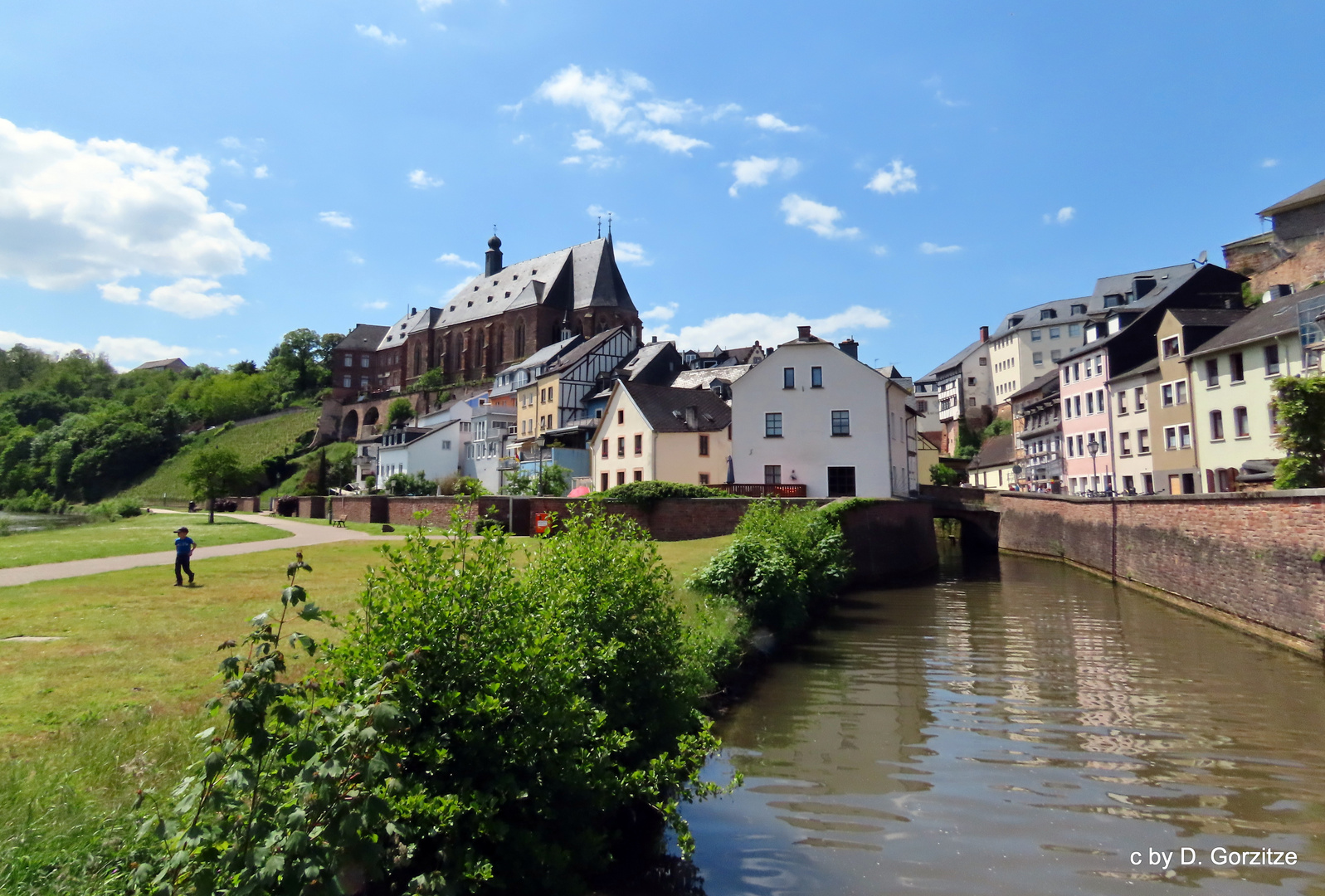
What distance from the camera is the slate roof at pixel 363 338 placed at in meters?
120

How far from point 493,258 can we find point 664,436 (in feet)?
255

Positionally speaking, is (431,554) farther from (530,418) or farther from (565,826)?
(530,418)

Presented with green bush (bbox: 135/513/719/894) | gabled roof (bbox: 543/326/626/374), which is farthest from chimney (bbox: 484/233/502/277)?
green bush (bbox: 135/513/719/894)

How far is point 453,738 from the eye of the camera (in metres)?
6.02

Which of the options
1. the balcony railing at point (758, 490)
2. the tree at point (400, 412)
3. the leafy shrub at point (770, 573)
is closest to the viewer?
the leafy shrub at point (770, 573)

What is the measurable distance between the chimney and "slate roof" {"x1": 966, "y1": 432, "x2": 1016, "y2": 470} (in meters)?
70.6

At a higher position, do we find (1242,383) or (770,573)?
(1242,383)

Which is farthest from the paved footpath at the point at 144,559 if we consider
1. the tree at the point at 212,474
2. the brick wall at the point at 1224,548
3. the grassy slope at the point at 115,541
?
the brick wall at the point at 1224,548

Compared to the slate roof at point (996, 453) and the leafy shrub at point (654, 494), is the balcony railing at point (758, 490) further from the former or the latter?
the slate roof at point (996, 453)

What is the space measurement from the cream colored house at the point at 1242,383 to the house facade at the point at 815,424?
14.7m

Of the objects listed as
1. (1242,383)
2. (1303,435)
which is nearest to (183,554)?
(1303,435)

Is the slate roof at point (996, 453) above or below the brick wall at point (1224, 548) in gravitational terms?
above

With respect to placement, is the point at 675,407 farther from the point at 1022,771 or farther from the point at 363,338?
the point at 363,338

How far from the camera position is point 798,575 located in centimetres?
2031
